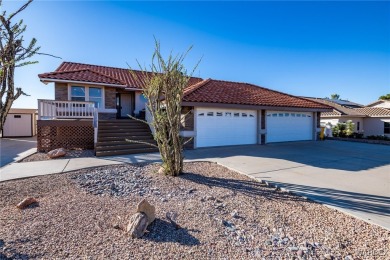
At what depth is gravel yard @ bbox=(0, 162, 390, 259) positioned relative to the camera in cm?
295

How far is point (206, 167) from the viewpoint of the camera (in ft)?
25.2

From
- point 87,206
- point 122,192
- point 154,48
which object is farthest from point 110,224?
point 154,48

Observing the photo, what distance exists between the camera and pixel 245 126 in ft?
45.4

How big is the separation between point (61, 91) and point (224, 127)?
10486mm

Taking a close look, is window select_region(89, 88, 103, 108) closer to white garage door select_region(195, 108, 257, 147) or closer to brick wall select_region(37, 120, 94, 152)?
brick wall select_region(37, 120, 94, 152)

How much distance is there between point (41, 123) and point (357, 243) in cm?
1238

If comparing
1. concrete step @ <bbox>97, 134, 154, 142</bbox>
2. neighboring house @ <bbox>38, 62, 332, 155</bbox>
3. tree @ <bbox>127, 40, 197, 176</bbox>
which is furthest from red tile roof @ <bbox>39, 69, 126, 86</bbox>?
tree @ <bbox>127, 40, 197, 176</bbox>

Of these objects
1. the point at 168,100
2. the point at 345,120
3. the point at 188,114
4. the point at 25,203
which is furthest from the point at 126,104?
the point at 345,120

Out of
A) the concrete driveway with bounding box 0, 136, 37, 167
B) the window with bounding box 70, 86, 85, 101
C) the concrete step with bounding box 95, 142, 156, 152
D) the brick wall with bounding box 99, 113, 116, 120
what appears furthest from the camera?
the brick wall with bounding box 99, 113, 116, 120

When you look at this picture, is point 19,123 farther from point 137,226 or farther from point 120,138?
point 137,226

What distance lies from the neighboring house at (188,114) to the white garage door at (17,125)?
8.06 meters

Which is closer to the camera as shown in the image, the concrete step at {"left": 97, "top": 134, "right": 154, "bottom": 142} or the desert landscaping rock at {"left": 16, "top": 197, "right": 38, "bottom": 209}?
the desert landscaping rock at {"left": 16, "top": 197, "right": 38, "bottom": 209}

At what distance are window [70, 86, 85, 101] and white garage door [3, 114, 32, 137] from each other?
35.8ft

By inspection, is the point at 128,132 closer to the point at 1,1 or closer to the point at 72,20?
the point at 72,20
